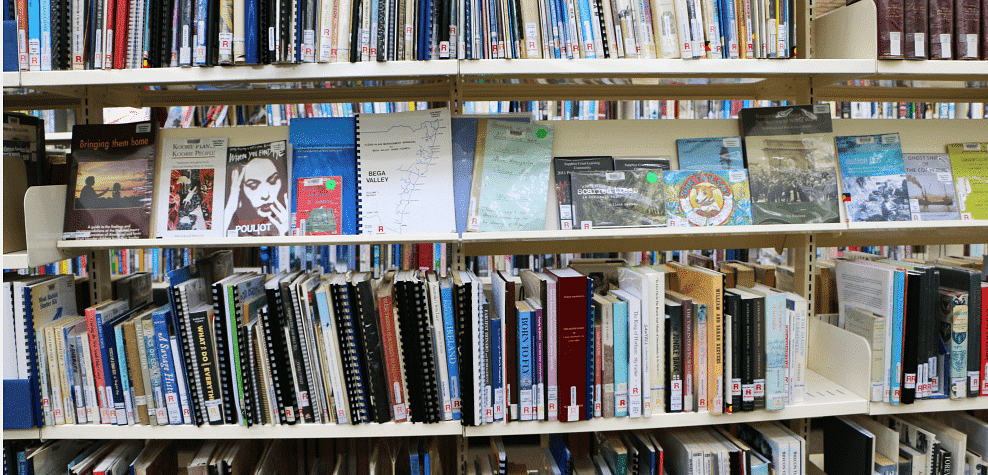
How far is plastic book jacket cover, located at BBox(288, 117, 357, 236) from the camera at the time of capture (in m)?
1.57

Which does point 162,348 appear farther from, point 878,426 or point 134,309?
point 878,426

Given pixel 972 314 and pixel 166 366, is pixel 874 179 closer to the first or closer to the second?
pixel 972 314

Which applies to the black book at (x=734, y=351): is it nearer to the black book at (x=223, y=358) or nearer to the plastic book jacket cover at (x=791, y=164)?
the plastic book jacket cover at (x=791, y=164)

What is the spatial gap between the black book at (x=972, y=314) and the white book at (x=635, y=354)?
810 mm

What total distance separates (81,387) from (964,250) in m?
3.35

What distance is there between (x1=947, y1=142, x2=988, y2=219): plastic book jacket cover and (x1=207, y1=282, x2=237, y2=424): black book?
6.38 feet

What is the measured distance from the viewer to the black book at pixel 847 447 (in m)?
1.53

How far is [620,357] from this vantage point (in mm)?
1501

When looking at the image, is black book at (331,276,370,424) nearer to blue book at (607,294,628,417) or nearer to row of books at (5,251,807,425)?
row of books at (5,251,807,425)

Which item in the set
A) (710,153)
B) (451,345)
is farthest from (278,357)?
(710,153)

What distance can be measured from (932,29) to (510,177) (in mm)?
1109

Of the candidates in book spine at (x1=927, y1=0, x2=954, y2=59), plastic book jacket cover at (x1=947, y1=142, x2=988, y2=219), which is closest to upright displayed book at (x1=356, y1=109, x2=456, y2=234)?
book spine at (x1=927, y1=0, x2=954, y2=59)

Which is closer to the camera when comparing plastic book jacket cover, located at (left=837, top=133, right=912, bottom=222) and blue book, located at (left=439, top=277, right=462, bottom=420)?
blue book, located at (left=439, top=277, right=462, bottom=420)

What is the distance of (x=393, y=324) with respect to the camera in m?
1.48
